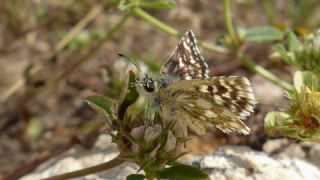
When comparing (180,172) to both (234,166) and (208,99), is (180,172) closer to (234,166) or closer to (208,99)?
(208,99)

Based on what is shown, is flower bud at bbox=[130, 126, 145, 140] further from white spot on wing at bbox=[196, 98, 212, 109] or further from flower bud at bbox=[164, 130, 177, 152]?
white spot on wing at bbox=[196, 98, 212, 109]

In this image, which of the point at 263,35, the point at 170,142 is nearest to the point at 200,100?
the point at 170,142

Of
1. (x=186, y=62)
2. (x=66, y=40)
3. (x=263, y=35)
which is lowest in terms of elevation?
(x=186, y=62)

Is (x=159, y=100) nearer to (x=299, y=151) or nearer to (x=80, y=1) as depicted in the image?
(x=299, y=151)

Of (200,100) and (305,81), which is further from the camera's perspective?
(305,81)

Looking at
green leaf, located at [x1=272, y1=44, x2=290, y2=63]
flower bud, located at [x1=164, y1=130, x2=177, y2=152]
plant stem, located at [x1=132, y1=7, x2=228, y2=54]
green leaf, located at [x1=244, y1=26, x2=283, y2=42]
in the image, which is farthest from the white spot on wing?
green leaf, located at [x1=244, y1=26, x2=283, y2=42]

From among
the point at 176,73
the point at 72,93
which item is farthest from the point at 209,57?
the point at 176,73

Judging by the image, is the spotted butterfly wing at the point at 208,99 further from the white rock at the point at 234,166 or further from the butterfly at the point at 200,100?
the white rock at the point at 234,166
